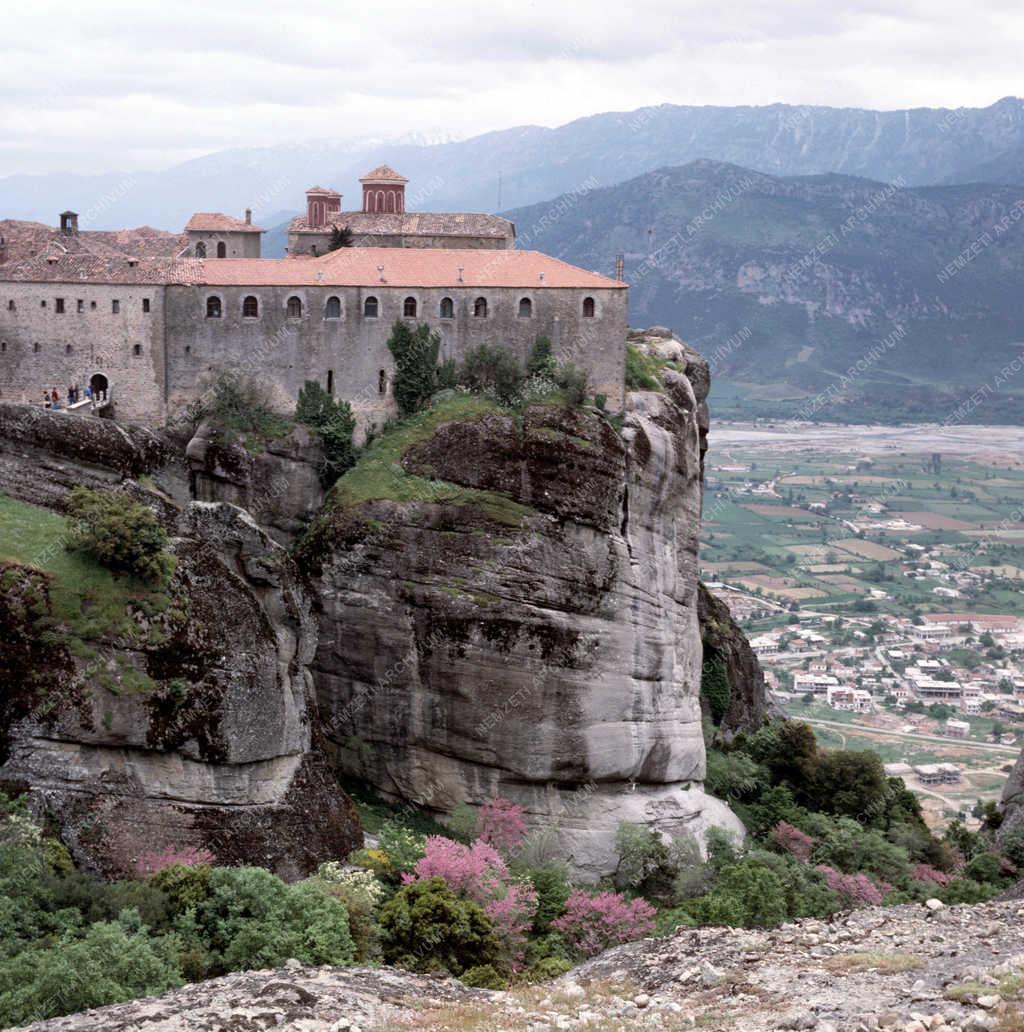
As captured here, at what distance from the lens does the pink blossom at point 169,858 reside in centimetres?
4452

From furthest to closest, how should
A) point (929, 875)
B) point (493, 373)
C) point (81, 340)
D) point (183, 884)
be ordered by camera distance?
point (493, 373) → point (929, 875) → point (81, 340) → point (183, 884)

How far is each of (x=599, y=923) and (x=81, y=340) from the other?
2920 cm

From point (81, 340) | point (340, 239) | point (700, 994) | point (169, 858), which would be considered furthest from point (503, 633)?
point (700, 994)

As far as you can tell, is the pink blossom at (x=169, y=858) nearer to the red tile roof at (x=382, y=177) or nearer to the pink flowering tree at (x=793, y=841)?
the pink flowering tree at (x=793, y=841)

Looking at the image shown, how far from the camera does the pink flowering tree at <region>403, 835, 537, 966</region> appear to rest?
4647 cm

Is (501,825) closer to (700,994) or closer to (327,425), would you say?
(327,425)

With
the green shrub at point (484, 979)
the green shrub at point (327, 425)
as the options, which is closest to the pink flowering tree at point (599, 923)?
the green shrub at point (484, 979)

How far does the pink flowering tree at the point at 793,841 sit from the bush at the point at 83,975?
35.2m

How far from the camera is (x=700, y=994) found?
3081 cm

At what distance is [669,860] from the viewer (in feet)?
194

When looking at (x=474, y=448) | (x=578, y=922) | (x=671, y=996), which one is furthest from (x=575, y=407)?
(x=671, y=996)

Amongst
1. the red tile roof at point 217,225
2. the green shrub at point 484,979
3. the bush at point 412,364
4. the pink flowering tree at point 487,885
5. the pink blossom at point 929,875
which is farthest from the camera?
the red tile roof at point 217,225

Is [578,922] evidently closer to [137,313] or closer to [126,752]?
Answer: [126,752]

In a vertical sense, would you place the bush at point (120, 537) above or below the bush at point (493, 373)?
below
